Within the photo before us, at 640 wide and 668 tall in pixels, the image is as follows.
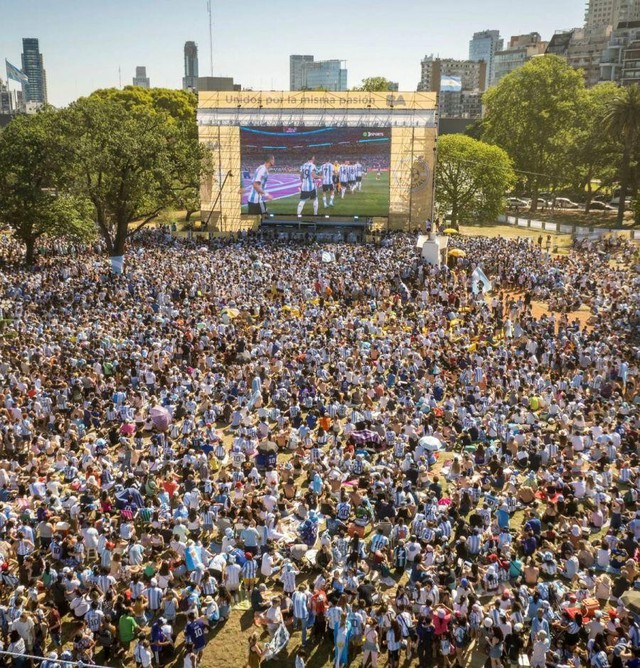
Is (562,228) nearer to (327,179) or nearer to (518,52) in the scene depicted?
(327,179)

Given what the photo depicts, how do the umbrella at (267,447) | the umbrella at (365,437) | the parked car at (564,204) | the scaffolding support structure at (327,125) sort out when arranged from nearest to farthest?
the umbrella at (267,447) → the umbrella at (365,437) → the scaffolding support structure at (327,125) → the parked car at (564,204)

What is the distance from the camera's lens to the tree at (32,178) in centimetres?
3216

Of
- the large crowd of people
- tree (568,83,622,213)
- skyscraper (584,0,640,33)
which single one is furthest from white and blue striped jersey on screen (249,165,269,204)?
skyscraper (584,0,640,33)

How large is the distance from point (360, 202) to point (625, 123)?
21.2m

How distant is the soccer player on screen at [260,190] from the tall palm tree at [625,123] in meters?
25.2

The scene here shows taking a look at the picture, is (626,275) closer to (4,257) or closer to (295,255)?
(295,255)

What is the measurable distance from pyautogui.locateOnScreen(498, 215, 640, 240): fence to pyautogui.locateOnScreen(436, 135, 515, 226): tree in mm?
3030

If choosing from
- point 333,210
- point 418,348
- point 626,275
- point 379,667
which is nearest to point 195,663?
point 379,667

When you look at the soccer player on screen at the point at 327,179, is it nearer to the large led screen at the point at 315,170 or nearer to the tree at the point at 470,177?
the large led screen at the point at 315,170

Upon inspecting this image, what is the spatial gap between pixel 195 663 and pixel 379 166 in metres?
36.6

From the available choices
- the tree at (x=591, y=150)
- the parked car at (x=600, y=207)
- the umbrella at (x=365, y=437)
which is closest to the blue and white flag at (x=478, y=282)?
the umbrella at (x=365, y=437)

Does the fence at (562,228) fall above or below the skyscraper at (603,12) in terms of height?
below

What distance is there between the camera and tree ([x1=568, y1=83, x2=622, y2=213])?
52.4m

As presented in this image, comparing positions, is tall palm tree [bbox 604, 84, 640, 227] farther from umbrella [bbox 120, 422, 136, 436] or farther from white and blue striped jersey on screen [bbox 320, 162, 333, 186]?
umbrella [bbox 120, 422, 136, 436]
